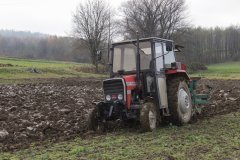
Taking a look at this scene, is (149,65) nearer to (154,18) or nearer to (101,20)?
(101,20)

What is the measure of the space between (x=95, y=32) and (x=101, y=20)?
2.55 metres

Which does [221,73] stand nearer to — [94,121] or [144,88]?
[144,88]

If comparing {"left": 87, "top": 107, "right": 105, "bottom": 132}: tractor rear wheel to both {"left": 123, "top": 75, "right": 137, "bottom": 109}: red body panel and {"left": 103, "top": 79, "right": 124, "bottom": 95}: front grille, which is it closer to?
{"left": 103, "top": 79, "right": 124, "bottom": 95}: front grille

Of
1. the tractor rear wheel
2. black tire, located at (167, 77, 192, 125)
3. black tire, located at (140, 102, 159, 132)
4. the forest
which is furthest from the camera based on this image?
the forest

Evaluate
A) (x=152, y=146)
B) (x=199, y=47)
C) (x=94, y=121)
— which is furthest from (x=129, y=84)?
(x=199, y=47)

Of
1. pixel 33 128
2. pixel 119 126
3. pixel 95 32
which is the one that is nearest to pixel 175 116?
pixel 119 126

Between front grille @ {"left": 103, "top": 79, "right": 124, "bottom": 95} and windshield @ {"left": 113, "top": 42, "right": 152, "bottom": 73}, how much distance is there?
89 centimetres

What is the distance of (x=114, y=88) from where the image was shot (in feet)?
35.5

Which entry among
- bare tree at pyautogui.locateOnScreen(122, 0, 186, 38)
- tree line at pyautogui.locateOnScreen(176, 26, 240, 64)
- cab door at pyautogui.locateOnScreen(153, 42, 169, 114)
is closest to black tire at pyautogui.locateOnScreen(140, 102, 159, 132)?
cab door at pyautogui.locateOnScreen(153, 42, 169, 114)

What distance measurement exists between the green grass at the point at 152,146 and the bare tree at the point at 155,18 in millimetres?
50299

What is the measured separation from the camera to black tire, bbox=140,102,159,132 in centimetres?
1031

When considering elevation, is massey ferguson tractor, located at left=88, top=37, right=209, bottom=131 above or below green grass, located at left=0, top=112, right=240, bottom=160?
above

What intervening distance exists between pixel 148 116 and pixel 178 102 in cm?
167

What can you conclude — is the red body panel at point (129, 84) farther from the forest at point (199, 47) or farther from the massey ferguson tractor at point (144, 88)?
the forest at point (199, 47)
